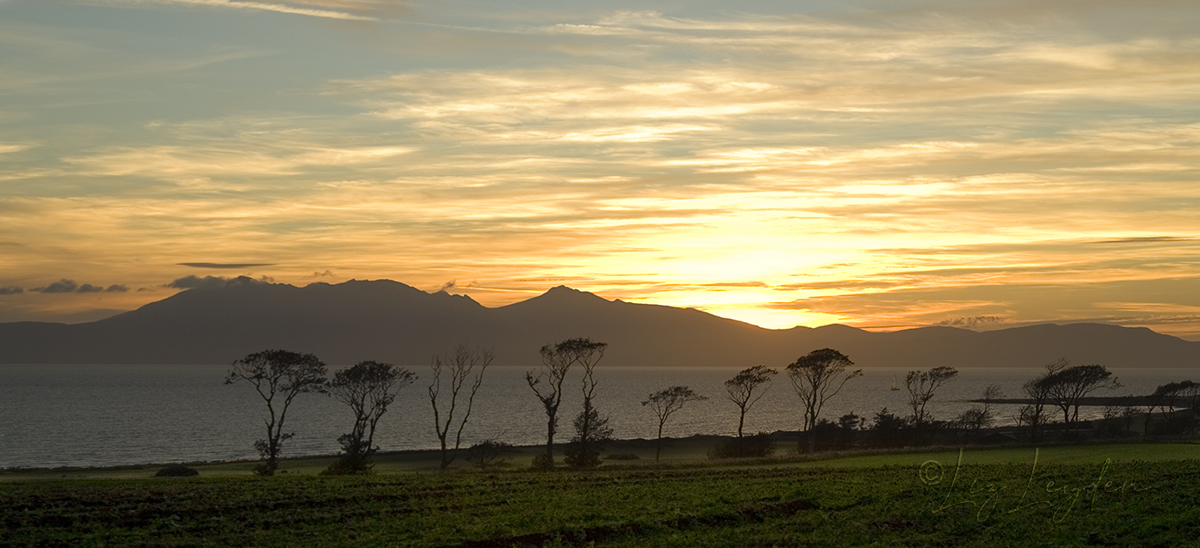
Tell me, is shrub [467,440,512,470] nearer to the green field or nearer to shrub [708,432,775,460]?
shrub [708,432,775,460]

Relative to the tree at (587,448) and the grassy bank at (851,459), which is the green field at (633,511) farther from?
the tree at (587,448)

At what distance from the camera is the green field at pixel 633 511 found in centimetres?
2467

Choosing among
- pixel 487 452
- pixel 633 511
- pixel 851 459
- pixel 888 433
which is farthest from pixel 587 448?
pixel 633 511

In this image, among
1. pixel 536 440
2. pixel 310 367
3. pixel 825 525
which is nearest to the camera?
pixel 825 525

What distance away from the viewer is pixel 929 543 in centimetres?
2389

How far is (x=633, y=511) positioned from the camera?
29625 mm

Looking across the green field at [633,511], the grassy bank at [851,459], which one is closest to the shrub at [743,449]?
the grassy bank at [851,459]

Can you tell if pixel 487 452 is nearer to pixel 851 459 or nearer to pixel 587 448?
pixel 587 448

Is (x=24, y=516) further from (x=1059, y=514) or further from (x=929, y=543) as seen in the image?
(x=1059, y=514)

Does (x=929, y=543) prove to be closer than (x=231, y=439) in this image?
Yes

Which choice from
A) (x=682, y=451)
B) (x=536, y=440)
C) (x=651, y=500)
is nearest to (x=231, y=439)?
(x=536, y=440)

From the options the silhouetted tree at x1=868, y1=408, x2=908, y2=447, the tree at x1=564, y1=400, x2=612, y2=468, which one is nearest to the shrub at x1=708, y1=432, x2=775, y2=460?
the tree at x1=564, y1=400, x2=612, y2=468

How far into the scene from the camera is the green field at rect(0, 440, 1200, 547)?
24672 mm

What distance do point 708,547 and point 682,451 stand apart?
90.4 metres
